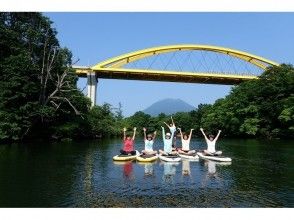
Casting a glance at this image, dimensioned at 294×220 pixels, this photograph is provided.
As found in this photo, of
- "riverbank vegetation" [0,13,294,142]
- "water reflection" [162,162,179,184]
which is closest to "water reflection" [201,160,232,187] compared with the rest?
"water reflection" [162,162,179,184]

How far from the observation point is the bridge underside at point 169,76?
63.5 m

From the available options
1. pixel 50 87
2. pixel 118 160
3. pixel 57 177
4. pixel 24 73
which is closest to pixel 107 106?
pixel 50 87

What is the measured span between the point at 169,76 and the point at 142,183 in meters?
49.7

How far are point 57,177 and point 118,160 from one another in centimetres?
566

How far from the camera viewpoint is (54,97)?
A: 38594mm

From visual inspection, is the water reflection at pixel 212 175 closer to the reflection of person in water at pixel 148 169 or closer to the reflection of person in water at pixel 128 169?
the reflection of person in water at pixel 148 169

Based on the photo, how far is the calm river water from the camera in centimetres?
1279

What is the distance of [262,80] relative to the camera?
5466 cm

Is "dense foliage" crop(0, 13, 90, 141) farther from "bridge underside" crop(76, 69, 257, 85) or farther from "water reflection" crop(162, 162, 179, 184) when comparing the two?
"bridge underside" crop(76, 69, 257, 85)

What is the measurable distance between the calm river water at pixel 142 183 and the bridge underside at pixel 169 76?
134 feet

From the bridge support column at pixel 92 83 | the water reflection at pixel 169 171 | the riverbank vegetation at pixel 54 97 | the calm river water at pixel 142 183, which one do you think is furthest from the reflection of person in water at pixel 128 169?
the bridge support column at pixel 92 83

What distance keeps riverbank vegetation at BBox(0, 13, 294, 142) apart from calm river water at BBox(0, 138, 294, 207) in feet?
40.4

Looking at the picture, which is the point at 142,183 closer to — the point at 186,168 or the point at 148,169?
the point at 148,169

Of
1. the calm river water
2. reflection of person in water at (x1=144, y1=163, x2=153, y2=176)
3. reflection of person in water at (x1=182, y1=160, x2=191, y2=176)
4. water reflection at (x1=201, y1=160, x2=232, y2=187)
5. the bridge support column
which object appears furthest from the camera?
the bridge support column
